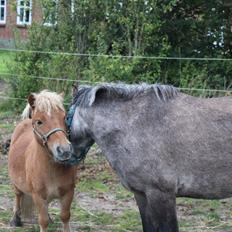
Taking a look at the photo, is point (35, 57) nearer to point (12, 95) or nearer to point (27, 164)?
point (12, 95)

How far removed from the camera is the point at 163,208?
4.08 m

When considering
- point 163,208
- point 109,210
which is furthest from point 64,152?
point 109,210

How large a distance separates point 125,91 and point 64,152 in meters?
0.64

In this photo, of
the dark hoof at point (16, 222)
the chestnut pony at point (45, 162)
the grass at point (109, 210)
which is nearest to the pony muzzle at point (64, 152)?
the chestnut pony at point (45, 162)

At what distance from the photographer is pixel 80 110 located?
4.38m

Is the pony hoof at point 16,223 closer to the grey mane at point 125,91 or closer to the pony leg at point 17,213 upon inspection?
the pony leg at point 17,213

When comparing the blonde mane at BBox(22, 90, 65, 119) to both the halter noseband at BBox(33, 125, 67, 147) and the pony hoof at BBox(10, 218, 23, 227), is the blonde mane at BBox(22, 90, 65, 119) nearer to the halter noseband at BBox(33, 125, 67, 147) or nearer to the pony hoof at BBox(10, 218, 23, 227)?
the halter noseband at BBox(33, 125, 67, 147)

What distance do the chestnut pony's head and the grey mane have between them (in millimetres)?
236

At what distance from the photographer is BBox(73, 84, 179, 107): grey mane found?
429cm

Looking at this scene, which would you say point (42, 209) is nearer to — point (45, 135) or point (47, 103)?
point (45, 135)

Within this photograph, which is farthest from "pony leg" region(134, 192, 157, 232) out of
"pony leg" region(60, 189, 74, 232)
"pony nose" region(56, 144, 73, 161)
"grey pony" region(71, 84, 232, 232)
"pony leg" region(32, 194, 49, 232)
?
"pony leg" region(32, 194, 49, 232)

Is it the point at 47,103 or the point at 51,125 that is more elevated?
the point at 47,103

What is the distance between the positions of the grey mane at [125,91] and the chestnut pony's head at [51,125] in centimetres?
24

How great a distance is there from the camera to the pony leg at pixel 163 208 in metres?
4.08
